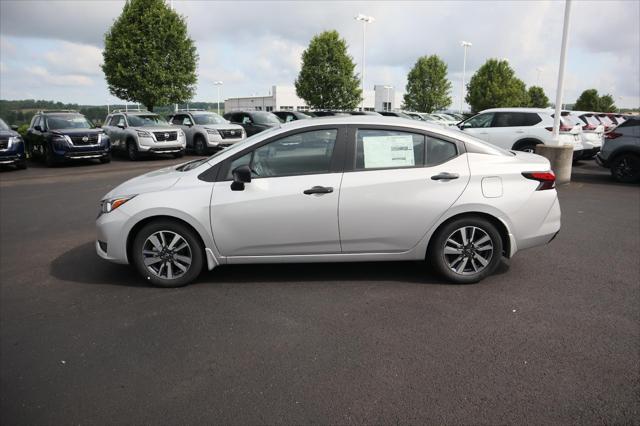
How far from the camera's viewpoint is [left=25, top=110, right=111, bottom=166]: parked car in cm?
1560

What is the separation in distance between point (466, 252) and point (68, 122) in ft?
52.3

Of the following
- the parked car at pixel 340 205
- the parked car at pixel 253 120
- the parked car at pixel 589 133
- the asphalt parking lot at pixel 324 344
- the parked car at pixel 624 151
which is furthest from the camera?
the parked car at pixel 253 120

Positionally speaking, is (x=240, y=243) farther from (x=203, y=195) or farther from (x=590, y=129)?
(x=590, y=129)

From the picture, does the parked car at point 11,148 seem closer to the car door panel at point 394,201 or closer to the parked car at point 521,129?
the parked car at point 521,129

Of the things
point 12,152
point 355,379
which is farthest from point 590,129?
point 12,152

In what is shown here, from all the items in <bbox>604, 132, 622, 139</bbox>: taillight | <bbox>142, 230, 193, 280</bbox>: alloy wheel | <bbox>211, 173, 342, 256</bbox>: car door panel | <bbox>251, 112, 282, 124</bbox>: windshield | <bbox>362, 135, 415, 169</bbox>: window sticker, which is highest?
<bbox>251, 112, 282, 124</bbox>: windshield

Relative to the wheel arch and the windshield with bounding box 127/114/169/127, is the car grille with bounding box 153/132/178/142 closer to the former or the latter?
the windshield with bounding box 127/114/169/127

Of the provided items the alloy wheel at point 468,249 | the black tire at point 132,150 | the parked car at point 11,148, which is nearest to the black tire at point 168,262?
the alloy wheel at point 468,249

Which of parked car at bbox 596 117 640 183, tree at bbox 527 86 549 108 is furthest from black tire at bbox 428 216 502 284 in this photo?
tree at bbox 527 86 549 108

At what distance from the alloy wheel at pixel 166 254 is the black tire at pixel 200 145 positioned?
15299 millimetres

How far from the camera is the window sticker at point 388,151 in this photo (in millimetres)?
4688

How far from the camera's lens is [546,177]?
474 cm

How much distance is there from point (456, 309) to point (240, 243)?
6.75ft

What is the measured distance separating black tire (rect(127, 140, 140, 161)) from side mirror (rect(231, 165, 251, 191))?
47.2 ft
